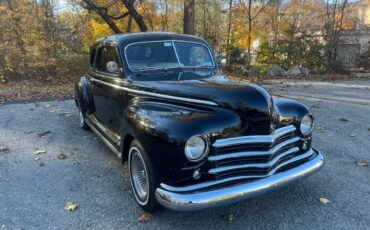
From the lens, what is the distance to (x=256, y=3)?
1903 cm

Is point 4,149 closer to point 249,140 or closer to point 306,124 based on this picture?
point 249,140

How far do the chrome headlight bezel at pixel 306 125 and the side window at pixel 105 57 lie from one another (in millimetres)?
2477

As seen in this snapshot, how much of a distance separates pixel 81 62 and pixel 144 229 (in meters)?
12.9

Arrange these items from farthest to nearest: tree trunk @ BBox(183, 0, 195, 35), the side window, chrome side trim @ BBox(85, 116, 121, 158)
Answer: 1. tree trunk @ BBox(183, 0, 195, 35)
2. the side window
3. chrome side trim @ BBox(85, 116, 121, 158)

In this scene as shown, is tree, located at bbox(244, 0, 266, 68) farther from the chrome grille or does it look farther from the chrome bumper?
the chrome bumper

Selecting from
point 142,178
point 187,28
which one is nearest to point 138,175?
point 142,178

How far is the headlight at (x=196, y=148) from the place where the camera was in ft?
9.88

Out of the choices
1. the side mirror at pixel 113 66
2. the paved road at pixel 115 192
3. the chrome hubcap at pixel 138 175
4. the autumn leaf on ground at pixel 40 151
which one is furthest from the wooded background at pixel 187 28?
the chrome hubcap at pixel 138 175

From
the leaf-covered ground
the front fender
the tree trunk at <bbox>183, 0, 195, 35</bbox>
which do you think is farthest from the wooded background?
the front fender

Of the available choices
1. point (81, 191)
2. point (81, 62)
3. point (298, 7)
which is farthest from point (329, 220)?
point (298, 7)

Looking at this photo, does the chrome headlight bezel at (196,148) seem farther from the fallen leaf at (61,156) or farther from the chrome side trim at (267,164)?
the fallen leaf at (61,156)

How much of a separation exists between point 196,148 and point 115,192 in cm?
157

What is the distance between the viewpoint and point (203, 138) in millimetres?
3045

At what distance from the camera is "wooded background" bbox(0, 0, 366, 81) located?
47.4ft
